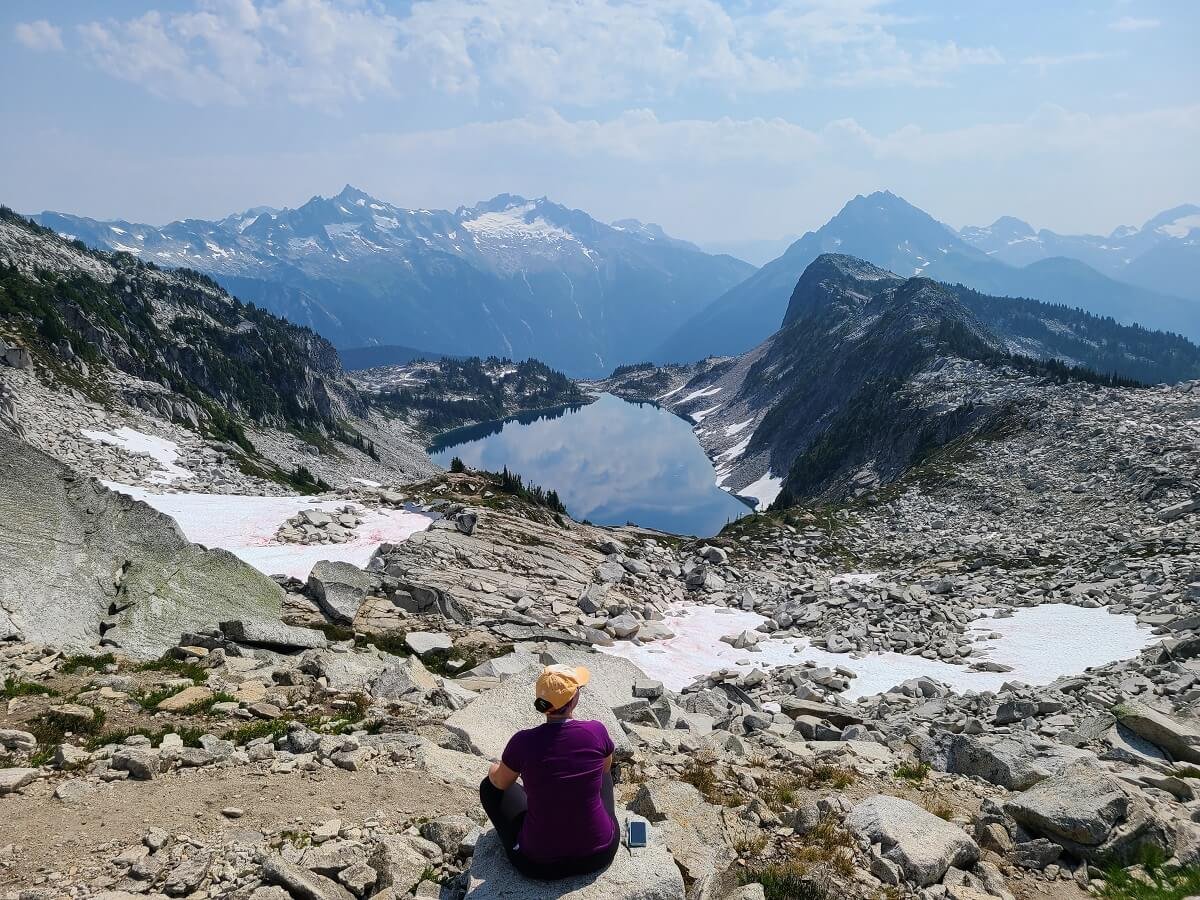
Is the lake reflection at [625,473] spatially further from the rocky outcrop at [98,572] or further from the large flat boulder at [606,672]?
the rocky outcrop at [98,572]

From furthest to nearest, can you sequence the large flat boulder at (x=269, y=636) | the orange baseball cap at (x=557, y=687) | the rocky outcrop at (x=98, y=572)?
the large flat boulder at (x=269, y=636) < the rocky outcrop at (x=98, y=572) < the orange baseball cap at (x=557, y=687)

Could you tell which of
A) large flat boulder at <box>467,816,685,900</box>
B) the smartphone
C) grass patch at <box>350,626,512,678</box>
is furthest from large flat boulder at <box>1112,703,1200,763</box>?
grass patch at <box>350,626,512,678</box>

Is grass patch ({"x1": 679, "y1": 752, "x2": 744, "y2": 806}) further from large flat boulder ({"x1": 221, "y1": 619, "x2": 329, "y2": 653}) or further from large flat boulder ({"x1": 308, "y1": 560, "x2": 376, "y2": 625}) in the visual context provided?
large flat boulder ({"x1": 308, "y1": 560, "x2": 376, "y2": 625})

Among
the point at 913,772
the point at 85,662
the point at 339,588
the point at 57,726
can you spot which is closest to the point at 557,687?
the point at 57,726

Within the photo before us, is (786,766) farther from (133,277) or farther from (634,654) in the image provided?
(133,277)

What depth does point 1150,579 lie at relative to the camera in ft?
85.7

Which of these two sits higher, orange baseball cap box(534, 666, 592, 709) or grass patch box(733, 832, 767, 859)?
orange baseball cap box(534, 666, 592, 709)

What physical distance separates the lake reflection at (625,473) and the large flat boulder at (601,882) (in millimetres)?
81825

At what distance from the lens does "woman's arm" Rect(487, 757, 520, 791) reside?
6363 mm

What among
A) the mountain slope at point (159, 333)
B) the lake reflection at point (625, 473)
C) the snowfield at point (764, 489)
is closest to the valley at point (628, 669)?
the mountain slope at point (159, 333)

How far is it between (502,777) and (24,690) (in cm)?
792

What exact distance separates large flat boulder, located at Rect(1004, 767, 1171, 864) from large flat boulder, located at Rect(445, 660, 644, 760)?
5.21 meters

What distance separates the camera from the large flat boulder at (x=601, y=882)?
5.93 metres

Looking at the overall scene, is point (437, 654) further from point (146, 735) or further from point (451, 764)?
point (146, 735)
